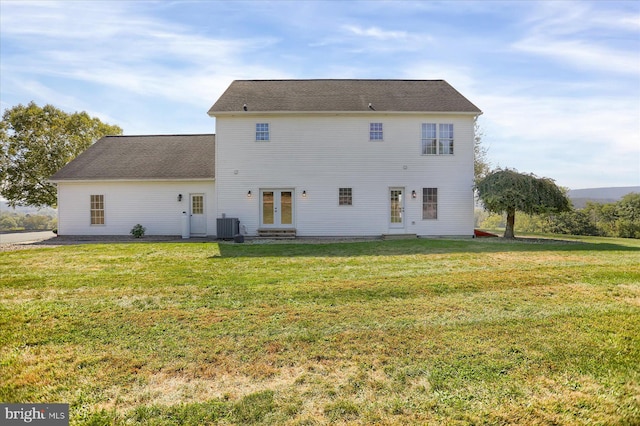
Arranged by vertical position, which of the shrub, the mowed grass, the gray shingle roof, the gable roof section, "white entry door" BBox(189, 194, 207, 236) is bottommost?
the mowed grass

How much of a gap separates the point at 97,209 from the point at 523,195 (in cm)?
2025

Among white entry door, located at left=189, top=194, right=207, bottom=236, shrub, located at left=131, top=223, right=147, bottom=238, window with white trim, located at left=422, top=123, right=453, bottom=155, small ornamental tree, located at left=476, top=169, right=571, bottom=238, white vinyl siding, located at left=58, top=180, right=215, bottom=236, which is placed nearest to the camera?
small ornamental tree, located at left=476, top=169, right=571, bottom=238

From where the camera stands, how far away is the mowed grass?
302cm

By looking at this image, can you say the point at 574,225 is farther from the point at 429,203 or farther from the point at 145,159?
the point at 145,159

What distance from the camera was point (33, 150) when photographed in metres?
27.3

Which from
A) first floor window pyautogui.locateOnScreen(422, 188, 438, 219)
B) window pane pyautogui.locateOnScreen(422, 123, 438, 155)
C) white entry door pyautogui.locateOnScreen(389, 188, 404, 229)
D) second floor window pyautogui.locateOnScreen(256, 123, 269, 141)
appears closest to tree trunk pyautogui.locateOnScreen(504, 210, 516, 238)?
first floor window pyautogui.locateOnScreen(422, 188, 438, 219)

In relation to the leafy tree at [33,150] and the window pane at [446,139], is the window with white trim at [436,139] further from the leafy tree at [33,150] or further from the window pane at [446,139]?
the leafy tree at [33,150]

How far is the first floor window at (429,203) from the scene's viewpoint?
664 inches

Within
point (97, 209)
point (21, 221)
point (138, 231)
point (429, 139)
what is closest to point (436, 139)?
point (429, 139)

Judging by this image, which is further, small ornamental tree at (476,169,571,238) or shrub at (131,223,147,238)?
shrub at (131,223,147,238)

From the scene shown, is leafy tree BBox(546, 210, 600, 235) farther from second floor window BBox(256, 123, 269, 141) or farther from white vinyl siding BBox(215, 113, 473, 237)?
second floor window BBox(256, 123, 269, 141)

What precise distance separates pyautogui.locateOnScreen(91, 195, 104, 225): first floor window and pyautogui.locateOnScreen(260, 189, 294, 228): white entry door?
844 centimetres

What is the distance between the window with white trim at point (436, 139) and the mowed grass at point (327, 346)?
9793mm

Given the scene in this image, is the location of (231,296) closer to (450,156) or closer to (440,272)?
(440,272)
